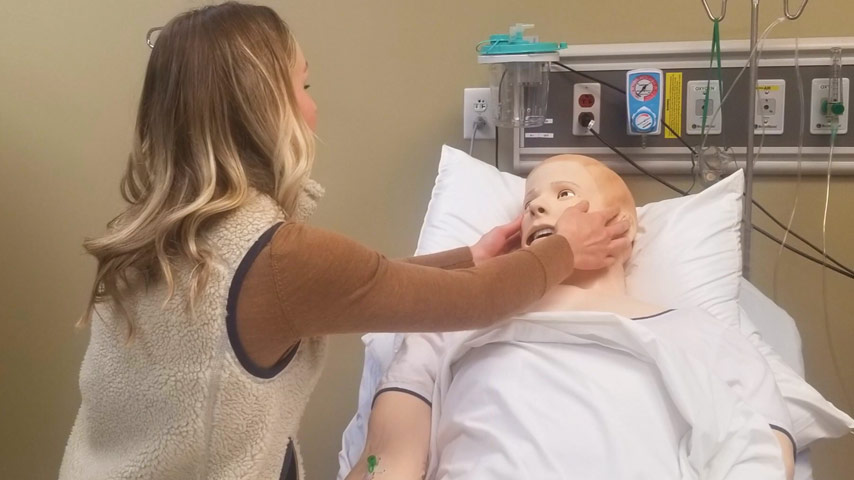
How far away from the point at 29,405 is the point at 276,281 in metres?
1.48

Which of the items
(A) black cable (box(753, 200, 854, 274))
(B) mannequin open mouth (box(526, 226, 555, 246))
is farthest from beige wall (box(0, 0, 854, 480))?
(B) mannequin open mouth (box(526, 226, 555, 246))

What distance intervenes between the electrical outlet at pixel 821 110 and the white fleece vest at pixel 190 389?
3.93 feet

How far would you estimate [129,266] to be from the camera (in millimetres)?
997

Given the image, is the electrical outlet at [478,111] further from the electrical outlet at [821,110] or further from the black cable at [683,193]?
the electrical outlet at [821,110]

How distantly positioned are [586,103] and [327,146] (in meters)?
0.62

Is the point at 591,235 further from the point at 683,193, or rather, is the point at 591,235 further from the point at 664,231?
the point at 683,193

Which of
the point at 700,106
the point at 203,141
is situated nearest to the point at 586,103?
the point at 700,106

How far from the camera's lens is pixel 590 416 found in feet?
3.41

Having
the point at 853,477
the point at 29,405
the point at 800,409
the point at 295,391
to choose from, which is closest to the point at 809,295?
the point at 853,477

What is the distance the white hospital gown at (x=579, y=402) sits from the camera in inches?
39.5

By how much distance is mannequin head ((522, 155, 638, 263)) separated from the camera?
1.34 m

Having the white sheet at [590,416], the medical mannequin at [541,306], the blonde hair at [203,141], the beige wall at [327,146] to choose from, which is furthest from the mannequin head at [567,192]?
the blonde hair at [203,141]

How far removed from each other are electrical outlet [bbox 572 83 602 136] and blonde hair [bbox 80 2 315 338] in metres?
0.81

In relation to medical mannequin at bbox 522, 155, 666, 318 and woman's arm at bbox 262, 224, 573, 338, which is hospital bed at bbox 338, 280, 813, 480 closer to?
medical mannequin at bbox 522, 155, 666, 318
